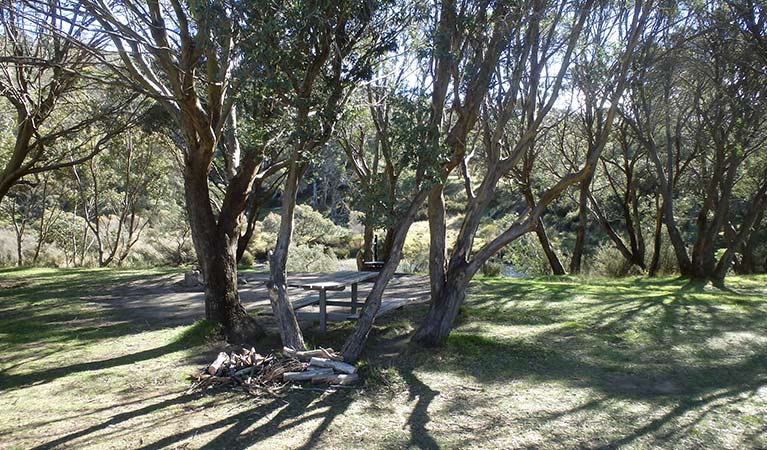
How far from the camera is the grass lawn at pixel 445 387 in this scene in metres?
4.40

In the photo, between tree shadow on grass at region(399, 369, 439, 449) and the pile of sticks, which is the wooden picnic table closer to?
the pile of sticks

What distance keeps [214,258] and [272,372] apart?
2.40m

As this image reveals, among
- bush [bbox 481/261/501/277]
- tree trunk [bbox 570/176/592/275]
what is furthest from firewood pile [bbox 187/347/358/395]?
bush [bbox 481/261/501/277]

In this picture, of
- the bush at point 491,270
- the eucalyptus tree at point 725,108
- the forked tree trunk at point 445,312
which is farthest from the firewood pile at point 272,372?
the bush at point 491,270

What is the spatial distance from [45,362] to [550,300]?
26.3ft

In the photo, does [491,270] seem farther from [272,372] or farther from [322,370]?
[272,372]

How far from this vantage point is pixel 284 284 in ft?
20.4

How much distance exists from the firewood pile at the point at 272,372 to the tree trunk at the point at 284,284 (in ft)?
1.01

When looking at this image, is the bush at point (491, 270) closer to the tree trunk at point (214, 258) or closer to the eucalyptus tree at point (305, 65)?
the tree trunk at point (214, 258)

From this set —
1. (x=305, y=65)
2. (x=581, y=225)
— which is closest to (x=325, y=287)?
(x=305, y=65)

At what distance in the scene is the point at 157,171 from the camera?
22516 millimetres

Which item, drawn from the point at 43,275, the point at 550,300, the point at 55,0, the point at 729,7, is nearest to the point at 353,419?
the point at 55,0

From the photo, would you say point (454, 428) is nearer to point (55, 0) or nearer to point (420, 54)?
point (420, 54)

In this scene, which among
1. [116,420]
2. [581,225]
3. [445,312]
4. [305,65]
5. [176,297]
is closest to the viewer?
[116,420]
